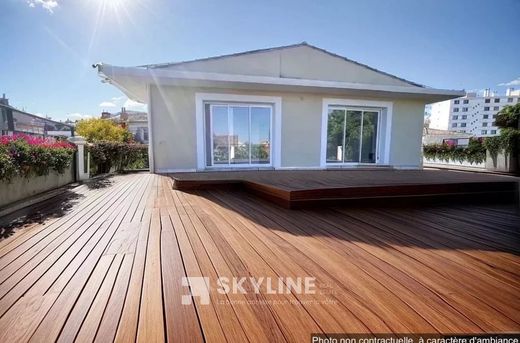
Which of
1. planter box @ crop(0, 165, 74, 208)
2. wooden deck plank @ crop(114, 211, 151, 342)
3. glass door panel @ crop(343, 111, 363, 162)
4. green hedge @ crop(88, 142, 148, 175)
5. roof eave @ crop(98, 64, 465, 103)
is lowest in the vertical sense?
wooden deck plank @ crop(114, 211, 151, 342)

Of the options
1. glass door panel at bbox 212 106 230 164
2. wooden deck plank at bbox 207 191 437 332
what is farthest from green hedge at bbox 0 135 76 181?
wooden deck plank at bbox 207 191 437 332

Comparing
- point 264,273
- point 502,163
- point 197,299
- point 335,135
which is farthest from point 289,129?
point 502,163

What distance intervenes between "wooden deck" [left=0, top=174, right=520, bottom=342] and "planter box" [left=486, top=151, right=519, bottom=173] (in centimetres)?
863

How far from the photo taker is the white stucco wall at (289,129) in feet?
20.2

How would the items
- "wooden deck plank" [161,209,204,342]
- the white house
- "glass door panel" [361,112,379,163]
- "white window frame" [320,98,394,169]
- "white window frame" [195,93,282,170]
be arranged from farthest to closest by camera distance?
1. "glass door panel" [361,112,379,163]
2. "white window frame" [320,98,394,169]
3. "white window frame" [195,93,282,170]
4. the white house
5. "wooden deck plank" [161,209,204,342]

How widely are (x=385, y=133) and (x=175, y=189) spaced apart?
6708 millimetres

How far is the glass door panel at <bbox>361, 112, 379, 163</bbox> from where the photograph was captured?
7.73 metres

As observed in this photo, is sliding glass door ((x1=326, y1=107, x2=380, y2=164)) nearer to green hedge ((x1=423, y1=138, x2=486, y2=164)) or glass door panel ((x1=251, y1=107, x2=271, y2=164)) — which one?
glass door panel ((x1=251, y1=107, x2=271, y2=164))

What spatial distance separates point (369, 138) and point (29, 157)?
27.7ft

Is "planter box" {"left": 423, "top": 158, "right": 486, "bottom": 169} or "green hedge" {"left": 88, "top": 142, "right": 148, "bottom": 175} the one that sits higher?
"green hedge" {"left": 88, "top": 142, "right": 148, "bottom": 175}

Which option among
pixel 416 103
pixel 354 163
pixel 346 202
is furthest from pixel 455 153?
pixel 346 202

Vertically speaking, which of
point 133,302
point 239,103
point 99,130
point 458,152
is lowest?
point 133,302

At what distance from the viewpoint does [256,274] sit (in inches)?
61.2
